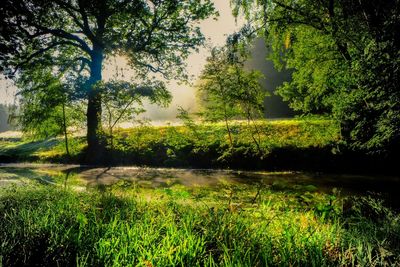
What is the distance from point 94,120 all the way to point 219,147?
11139 millimetres

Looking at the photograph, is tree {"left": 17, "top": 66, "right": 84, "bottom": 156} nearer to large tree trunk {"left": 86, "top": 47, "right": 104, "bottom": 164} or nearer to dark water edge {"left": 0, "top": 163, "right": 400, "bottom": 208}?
large tree trunk {"left": 86, "top": 47, "right": 104, "bottom": 164}

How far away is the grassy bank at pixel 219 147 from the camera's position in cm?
1919

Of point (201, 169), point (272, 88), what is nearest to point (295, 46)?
point (201, 169)

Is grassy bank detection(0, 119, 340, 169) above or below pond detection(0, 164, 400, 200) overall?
above

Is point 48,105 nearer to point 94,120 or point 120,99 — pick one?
point 94,120

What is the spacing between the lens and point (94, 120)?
2572cm

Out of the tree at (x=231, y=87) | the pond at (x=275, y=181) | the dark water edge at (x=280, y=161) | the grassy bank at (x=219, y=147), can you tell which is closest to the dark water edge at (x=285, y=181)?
the pond at (x=275, y=181)

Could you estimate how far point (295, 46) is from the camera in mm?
16766

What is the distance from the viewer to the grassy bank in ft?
63.0

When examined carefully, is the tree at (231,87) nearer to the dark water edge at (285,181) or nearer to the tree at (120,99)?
the dark water edge at (285,181)

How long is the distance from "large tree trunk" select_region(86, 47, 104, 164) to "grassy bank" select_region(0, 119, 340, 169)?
0.90 metres

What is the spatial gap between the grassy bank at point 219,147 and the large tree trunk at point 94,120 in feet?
2.95

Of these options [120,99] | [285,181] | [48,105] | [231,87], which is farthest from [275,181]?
[48,105]

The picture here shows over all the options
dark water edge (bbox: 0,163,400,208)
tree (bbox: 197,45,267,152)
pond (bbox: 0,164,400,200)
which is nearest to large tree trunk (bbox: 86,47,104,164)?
dark water edge (bbox: 0,163,400,208)
